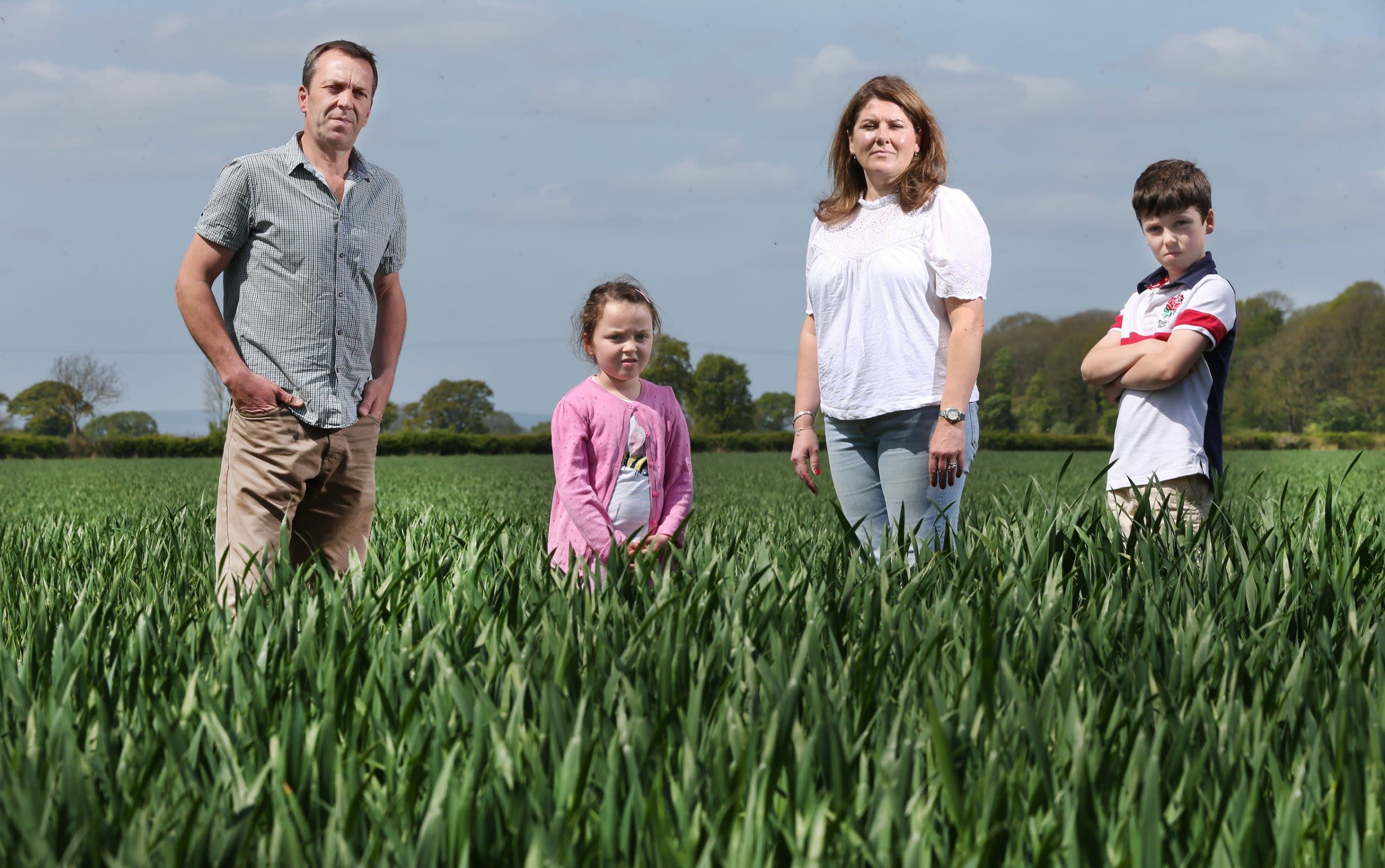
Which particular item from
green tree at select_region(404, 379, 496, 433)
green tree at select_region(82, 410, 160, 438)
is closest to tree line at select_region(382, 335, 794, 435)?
green tree at select_region(404, 379, 496, 433)

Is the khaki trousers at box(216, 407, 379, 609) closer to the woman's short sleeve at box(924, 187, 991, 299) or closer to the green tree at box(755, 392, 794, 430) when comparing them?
the woman's short sleeve at box(924, 187, 991, 299)

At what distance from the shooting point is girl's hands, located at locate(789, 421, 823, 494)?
3844mm

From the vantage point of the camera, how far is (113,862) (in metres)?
1.33

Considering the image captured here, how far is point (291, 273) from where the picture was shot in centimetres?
369

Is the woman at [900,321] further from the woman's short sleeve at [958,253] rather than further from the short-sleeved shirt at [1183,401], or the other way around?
the short-sleeved shirt at [1183,401]

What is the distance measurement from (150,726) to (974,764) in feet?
4.59

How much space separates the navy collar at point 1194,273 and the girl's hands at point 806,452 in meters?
1.24

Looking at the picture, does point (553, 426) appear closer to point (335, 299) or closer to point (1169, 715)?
point (335, 299)

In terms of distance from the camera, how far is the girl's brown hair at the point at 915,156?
11.4 ft

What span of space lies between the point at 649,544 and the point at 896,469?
2.71 ft

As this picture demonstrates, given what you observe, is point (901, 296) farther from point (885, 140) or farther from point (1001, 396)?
point (1001, 396)

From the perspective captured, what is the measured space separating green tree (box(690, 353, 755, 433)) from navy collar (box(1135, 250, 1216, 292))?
2140 inches

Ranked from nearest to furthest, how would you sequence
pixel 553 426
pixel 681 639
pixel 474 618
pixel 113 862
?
1. pixel 113 862
2. pixel 681 639
3. pixel 474 618
4. pixel 553 426

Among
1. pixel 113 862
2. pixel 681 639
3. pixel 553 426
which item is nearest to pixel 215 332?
pixel 553 426
